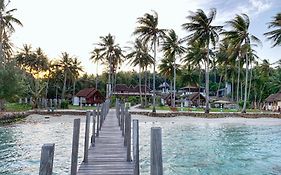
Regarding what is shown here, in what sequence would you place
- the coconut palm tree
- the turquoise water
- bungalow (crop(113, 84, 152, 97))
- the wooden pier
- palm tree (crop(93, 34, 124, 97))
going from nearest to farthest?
the wooden pier < the turquoise water < the coconut palm tree < palm tree (crop(93, 34, 124, 97)) < bungalow (crop(113, 84, 152, 97))

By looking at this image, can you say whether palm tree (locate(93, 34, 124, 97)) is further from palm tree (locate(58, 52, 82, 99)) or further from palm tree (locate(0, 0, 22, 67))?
palm tree (locate(0, 0, 22, 67))

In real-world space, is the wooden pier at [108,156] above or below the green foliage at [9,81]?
below

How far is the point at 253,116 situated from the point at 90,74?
56821 mm

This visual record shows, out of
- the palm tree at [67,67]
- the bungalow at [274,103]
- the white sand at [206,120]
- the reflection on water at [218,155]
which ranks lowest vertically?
the reflection on water at [218,155]

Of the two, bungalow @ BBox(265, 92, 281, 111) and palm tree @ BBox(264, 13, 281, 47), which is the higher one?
palm tree @ BBox(264, 13, 281, 47)

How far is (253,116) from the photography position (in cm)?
3462

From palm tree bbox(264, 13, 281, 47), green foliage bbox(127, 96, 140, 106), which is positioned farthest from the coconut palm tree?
green foliage bbox(127, 96, 140, 106)

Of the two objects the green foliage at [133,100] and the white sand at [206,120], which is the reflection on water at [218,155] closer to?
the white sand at [206,120]

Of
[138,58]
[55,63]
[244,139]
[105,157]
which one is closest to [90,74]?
[55,63]

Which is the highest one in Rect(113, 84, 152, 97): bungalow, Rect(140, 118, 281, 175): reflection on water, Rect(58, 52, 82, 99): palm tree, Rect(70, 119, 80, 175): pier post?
Rect(58, 52, 82, 99): palm tree

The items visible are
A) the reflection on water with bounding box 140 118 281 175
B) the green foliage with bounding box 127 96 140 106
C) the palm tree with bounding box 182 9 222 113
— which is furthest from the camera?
the green foliage with bounding box 127 96 140 106

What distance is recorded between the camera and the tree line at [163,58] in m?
33.5

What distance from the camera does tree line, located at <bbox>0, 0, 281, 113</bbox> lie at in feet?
110

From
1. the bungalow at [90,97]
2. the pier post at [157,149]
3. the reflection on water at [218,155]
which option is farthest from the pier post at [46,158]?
the bungalow at [90,97]
